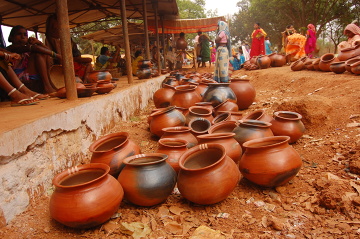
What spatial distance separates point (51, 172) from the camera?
2.61 metres

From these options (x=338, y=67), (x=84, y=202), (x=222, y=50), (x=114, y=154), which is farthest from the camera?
Result: (x=222, y=50)

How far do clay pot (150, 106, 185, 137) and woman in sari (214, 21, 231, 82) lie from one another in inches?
128

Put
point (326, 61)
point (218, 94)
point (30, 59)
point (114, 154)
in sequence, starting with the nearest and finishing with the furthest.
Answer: point (114, 154) → point (30, 59) → point (218, 94) → point (326, 61)

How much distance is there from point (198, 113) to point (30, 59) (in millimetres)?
2826

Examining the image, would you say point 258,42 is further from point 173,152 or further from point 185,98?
point 173,152

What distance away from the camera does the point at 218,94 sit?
487 cm

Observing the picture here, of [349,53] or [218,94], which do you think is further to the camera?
[349,53]

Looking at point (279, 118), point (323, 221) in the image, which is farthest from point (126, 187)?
point (279, 118)

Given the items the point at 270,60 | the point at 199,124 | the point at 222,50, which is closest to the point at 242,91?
the point at 222,50

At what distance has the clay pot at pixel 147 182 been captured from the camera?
230 cm

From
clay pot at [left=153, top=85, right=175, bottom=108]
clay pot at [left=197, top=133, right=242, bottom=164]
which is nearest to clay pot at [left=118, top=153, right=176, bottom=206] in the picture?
clay pot at [left=197, top=133, right=242, bottom=164]

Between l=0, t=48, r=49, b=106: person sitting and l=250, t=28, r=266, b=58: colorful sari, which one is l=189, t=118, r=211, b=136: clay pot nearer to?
l=0, t=48, r=49, b=106: person sitting

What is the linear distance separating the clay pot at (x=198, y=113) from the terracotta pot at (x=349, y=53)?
13.9ft

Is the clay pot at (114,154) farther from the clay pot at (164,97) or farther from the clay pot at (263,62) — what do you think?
the clay pot at (263,62)
